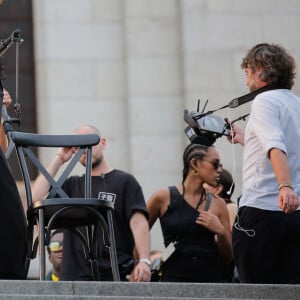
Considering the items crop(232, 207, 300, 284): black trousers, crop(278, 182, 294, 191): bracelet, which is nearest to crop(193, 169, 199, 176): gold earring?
crop(232, 207, 300, 284): black trousers

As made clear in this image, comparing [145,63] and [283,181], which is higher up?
[145,63]

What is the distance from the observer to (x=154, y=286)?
7840 mm

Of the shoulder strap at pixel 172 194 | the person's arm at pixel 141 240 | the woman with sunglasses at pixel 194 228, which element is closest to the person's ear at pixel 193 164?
the woman with sunglasses at pixel 194 228

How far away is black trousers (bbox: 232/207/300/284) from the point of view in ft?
27.8

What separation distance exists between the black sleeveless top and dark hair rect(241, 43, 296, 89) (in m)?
1.92

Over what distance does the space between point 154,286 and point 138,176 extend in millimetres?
5836

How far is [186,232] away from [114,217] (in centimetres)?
50

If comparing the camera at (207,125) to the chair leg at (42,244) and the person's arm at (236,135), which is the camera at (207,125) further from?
the chair leg at (42,244)

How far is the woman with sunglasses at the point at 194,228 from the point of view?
10453 mm

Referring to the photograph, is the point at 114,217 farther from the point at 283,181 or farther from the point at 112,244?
the point at 283,181

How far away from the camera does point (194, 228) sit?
10477mm

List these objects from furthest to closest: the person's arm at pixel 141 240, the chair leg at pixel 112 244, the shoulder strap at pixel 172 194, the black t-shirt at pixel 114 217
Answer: the shoulder strap at pixel 172 194, the person's arm at pixel 141 240, the black t-shirt at pixel 114 217, the chair leg at pixel 112 244

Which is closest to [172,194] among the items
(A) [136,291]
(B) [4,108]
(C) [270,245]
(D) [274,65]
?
(B) [4,108]

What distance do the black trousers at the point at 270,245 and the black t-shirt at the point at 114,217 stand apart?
74.7 inches
